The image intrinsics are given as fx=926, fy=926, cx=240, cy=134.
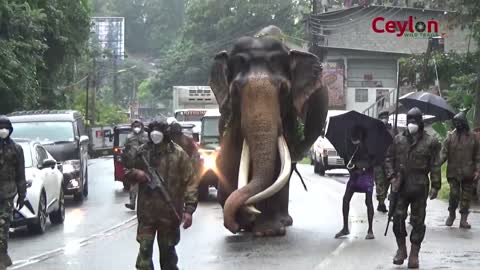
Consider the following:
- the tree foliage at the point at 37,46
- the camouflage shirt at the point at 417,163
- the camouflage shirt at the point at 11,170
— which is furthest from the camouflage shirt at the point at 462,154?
the tree foliage at the point at 37,46

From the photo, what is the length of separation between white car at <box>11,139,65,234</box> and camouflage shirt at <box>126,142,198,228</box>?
5.45 metres

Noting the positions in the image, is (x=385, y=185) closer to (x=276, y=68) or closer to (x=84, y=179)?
(x=276, y=68)

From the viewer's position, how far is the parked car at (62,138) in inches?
824

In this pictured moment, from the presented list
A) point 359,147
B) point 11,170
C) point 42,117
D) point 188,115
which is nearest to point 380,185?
point 359,147

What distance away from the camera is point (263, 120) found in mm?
13000

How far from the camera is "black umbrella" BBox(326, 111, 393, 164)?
14.0 meters

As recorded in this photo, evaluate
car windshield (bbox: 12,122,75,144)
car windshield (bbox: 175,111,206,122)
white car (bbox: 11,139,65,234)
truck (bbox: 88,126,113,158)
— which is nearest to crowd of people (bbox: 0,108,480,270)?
white car (bbox: 11,139,65,234)

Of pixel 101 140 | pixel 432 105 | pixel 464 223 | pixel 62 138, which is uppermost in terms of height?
pixel 432 105

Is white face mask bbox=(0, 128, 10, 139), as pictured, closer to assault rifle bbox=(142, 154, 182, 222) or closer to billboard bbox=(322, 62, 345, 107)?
assault rifle bbox=(142, 154, 182, 222)

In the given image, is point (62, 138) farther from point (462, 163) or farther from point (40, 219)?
point (462, 163)

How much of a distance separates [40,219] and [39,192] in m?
0.46

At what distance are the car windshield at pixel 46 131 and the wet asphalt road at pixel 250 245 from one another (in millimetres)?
3038

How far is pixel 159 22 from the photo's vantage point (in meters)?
108

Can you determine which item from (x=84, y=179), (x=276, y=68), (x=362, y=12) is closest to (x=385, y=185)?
(x=276, y=68)
